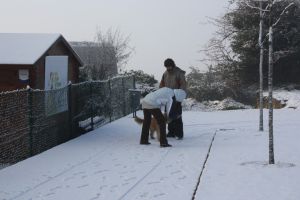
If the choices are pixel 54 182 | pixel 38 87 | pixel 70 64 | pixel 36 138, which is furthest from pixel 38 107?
pixel 70 64

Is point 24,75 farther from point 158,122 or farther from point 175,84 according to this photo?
point 158,122

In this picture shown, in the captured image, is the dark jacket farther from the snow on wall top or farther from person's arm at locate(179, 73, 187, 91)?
the snow on wall top

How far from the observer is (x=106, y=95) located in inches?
714

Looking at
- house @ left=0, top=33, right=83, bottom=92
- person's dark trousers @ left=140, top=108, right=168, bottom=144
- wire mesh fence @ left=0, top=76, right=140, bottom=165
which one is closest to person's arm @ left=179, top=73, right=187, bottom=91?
person's dark trousers @ left=140, top=108, right=168, bottom=144

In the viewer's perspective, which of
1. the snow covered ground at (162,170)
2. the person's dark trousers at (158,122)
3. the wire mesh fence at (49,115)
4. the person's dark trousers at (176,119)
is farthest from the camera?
the person's dark trousers at (176,119)

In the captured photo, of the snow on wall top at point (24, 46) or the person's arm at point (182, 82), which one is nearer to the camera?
the person's arm at point (182, 82)

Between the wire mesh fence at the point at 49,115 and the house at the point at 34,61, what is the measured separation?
2.28ft

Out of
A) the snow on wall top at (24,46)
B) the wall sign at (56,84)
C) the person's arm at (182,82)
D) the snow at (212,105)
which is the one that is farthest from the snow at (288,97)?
the snow on wall top at (24,46)

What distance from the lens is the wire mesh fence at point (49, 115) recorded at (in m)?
11.4

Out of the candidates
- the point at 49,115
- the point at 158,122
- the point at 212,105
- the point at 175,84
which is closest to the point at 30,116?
the point at 49,115

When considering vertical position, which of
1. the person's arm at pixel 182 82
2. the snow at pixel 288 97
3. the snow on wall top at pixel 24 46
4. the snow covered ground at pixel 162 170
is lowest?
the snow covered ground at pixel 162 170

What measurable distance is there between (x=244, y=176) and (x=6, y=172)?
12.5 feet

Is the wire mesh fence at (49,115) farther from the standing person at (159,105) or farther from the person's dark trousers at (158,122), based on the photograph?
the standing person at (159,105)

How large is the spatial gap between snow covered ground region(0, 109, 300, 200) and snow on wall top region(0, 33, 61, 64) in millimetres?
2355
